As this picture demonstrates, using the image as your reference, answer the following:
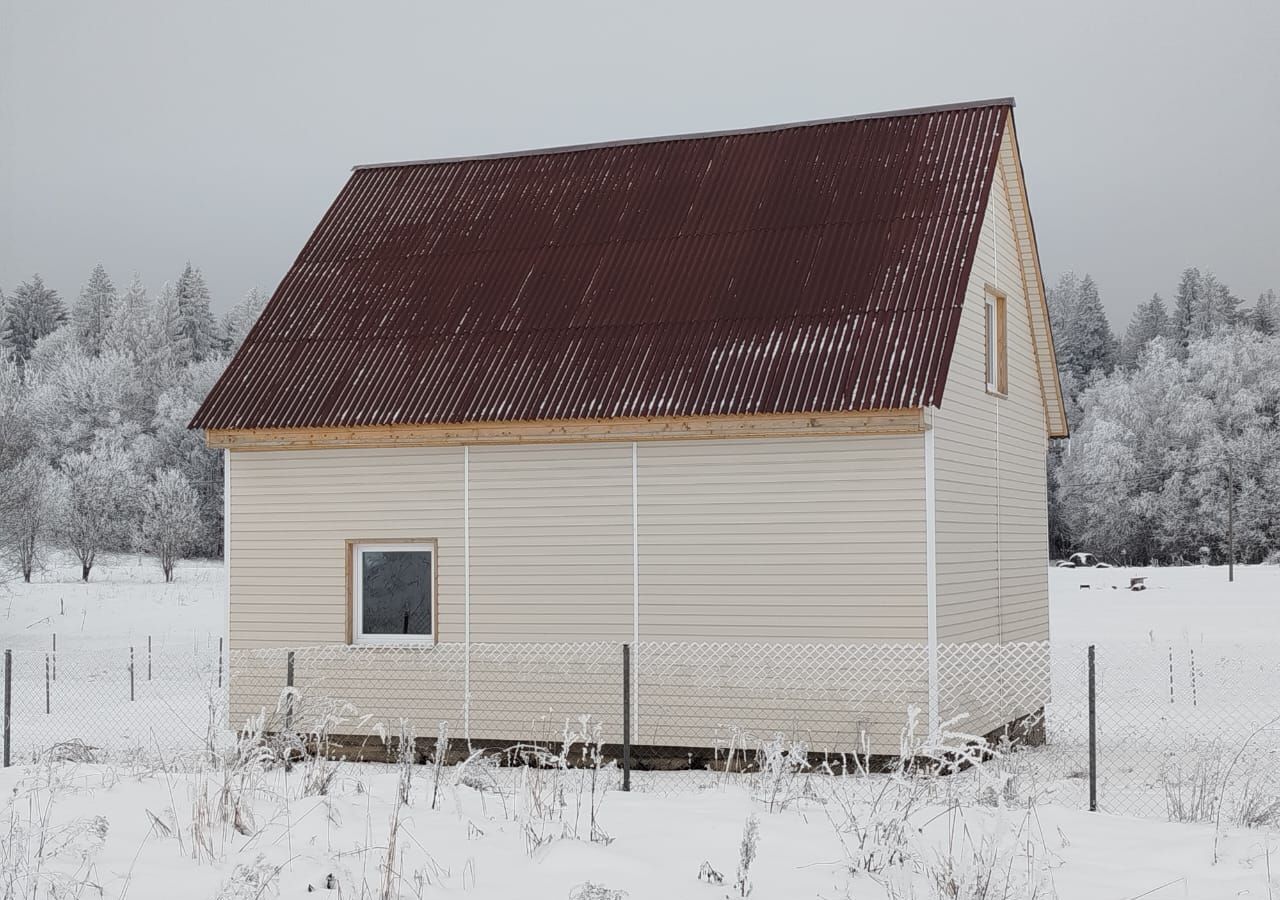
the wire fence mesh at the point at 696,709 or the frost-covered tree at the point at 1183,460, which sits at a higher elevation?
the frost-covered tree at the point at 1183,460

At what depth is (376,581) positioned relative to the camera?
16.1 metres

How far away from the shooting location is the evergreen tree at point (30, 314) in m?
92.1

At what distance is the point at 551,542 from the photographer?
15.3 meters

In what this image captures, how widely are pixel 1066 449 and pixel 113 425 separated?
45895mm

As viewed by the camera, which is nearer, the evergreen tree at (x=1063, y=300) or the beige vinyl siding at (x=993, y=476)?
the beige vinyl siding at (x=993, y=476)

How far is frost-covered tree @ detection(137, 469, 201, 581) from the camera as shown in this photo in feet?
174

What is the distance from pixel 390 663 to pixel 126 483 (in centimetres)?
4938

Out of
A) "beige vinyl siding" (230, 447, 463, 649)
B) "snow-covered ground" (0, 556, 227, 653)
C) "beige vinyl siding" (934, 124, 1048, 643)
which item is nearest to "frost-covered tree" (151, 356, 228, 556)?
"snow-covered ground" (0, 556, 227, 653)

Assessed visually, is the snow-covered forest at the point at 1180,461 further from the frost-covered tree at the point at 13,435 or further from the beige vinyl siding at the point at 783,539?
the beige vinyl siding at the point at 783,539

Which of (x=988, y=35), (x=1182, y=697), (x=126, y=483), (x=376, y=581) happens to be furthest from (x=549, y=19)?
(x=376, y=581)

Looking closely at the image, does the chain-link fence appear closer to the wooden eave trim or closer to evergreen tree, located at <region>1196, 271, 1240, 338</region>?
the wooden eave trim

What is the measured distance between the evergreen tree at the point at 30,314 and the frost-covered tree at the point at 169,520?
116 feet

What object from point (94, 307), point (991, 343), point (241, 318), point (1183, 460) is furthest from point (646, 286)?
point (94, 307)

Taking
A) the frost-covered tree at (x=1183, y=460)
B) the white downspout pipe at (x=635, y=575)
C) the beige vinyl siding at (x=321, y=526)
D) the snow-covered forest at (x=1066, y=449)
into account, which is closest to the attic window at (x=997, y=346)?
the white downspout pipe at (x=635, y=575)
